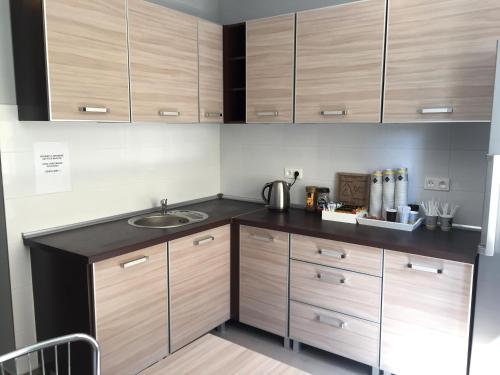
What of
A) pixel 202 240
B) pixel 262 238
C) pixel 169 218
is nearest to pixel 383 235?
pixel 262 238

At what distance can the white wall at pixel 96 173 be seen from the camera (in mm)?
2109

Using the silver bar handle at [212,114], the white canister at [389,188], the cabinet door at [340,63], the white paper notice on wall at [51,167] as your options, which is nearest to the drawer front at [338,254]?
the white canister at [389,188]

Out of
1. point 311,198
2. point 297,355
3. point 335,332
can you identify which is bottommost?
point 297,355

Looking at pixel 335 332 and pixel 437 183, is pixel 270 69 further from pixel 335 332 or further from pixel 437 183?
pixel 335 332

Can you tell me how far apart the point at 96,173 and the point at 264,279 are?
1.21 m

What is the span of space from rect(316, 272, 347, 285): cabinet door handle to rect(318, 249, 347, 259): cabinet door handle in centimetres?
11

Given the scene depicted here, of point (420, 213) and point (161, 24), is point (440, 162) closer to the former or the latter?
point (420, 213)

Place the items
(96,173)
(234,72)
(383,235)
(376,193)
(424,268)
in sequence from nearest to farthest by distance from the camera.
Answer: (424,268)
(383,235)
(96,173)
(376,193)
(234,72)

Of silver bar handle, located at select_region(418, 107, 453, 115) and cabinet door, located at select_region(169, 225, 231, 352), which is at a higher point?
silver bar handle, located at select_region(418, 107, 453, 115)

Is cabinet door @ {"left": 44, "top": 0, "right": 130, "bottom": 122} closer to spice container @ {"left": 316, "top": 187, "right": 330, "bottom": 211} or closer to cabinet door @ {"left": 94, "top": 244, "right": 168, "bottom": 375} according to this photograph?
cabinet door @ {"left": 94, "top": 244, "right": 168, "bottom": 375}

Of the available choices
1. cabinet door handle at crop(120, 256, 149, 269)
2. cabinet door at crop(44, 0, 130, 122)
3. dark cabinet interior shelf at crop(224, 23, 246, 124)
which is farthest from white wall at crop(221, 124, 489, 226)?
cabinet door handle at crop(120, 256, 149, 269)

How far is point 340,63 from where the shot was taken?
7.95 ft

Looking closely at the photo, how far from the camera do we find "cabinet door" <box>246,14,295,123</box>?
8.59ft

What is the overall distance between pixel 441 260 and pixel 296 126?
1.40 meters
